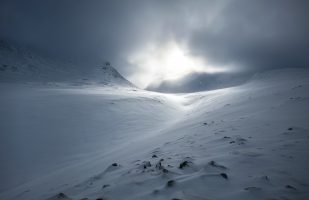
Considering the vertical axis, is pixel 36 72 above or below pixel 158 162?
above

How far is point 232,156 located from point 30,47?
553 ft

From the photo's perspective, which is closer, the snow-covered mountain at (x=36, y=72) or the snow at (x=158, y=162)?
the snow at (x=158, y=162)

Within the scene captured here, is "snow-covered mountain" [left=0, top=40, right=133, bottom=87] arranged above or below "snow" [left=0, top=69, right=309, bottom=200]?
above

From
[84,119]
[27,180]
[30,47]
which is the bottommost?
[27,180]

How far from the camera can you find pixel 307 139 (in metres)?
6.22

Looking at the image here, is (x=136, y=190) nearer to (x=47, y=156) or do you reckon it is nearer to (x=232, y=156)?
(x=232, y=156)

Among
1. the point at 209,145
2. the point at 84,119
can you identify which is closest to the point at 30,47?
the point at 84,119

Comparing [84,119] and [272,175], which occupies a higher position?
[84,119]

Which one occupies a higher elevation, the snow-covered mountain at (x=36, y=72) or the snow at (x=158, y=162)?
the snow-covered mountain at (x=36, y=72)

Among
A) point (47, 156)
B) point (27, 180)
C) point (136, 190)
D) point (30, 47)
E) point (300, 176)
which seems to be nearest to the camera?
point (300, 176)

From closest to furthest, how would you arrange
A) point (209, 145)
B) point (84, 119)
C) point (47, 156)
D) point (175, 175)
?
point (175, 175), point (209, 145), point (47, 156), point (84, 119)

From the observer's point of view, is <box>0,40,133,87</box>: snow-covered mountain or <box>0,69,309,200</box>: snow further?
<box>0,40,133,87</box>: snow-covered mountain

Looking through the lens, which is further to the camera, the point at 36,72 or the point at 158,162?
the point at 36,72

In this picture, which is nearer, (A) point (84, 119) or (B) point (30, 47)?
(A) point (84, 119)
